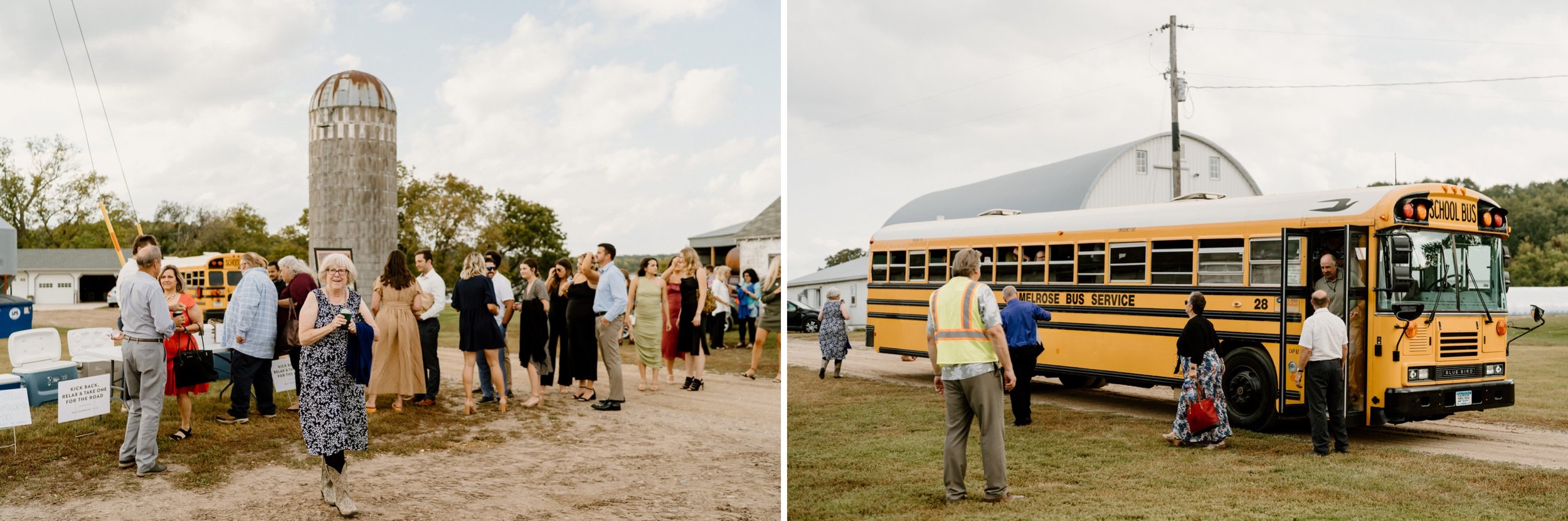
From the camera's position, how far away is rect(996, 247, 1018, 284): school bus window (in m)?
12.2

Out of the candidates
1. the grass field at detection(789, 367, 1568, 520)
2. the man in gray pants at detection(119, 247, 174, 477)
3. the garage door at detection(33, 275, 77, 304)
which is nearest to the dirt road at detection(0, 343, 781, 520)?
the man in gray pants at detection(119, 247, 174, 477)

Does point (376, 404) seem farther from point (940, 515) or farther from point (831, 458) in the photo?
point (940, 515)

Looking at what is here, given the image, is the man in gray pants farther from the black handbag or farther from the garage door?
the garage door

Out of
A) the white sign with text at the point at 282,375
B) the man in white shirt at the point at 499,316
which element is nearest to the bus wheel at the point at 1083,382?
the man in white shirt at the point at 499,316

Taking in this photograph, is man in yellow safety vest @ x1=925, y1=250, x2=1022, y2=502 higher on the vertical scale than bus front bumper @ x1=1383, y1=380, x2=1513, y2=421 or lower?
higher

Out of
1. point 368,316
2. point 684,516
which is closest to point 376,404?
point 368,316

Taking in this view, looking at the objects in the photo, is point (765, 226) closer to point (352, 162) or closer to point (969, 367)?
point (352, 162)

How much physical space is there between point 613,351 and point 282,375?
9.23 ft

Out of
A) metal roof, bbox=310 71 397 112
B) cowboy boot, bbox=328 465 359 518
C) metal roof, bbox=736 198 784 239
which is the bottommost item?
cowboy boot, bbox=328 465 359 518

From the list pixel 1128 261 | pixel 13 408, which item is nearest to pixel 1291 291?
pixel 1128 261

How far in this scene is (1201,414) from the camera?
27.1 feet

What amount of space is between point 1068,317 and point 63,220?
A: 48195 mm

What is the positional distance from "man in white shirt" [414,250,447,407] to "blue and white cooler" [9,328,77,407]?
288 cm

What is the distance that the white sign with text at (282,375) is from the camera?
9.09m
